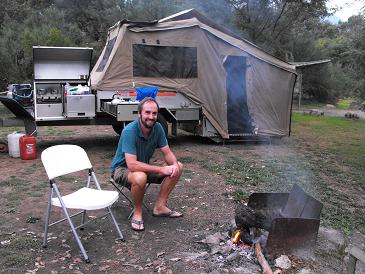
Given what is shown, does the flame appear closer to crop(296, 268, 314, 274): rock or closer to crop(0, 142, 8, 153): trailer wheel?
crop(296, 268, 314, 274): rock

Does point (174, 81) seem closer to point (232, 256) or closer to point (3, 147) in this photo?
point (3, 147)

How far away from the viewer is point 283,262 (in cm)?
329

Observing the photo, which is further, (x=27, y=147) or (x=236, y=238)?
(x=27, y=147)

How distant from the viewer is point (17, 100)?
299 inches

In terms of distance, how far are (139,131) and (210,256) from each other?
1398mm

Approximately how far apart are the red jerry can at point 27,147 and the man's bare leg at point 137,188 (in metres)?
3.54

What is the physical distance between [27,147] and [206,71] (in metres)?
3.67

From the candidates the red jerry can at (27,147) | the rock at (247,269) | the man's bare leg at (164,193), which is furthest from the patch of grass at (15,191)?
the rock at (247,269)

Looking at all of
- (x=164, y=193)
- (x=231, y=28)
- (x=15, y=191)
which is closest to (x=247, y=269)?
(x=164, y=193)

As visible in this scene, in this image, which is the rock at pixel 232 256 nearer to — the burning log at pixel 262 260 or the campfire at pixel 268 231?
the campfire at pixel 268 231

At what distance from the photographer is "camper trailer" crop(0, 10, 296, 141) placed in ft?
24.5

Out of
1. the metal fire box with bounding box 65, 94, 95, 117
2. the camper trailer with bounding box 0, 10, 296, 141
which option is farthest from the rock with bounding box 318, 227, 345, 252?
the metal fire box with bounding box 65, 94, 95, 117

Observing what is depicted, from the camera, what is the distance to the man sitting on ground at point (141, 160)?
3.94 meters

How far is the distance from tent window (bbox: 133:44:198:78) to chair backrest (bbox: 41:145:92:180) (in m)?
3.98
